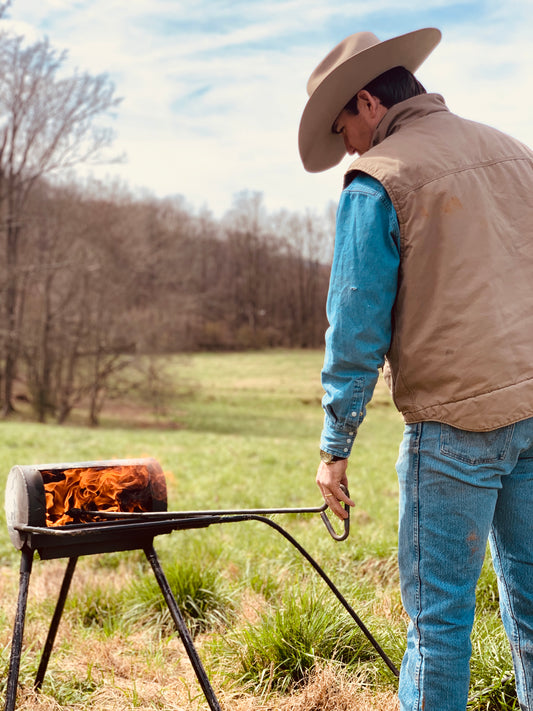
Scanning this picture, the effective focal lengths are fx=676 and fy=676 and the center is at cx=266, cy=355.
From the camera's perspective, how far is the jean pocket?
189cm

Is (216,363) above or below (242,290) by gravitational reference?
below

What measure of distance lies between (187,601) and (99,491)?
1.28m

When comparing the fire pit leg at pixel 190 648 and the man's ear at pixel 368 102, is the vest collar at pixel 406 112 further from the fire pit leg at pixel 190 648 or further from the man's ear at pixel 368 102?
the fire pit leg at pixel 190 648

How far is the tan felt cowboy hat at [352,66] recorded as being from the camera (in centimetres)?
214

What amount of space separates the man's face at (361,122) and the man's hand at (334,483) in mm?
1083

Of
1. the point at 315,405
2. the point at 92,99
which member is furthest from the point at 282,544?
the point at 315,405

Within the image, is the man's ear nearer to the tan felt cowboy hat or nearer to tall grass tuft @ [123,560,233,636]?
the tan felt cowboy hat

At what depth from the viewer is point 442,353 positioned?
1920 millimetres

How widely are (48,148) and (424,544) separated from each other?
2496 centimetres

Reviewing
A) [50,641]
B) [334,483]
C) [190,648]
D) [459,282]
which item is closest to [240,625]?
[50,641]

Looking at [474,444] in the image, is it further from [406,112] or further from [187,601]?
[187,601]

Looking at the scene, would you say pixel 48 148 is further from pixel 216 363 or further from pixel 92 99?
pixel 216 363

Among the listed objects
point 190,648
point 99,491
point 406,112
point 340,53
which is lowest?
point 190,648

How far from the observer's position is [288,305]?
46.8 meters
